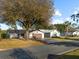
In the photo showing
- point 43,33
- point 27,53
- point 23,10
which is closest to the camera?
point 27,53

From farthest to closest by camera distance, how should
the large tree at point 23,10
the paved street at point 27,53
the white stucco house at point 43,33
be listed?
the white stucco house at point 43,33 < the large tree at point 23,10 < the paved street at point 27,53

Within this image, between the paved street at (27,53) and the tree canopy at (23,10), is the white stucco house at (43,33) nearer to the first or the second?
the tree canopy at (23,10)

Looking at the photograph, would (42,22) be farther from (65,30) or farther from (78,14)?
(65,30)

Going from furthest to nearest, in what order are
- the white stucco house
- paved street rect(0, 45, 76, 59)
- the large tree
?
the white stucco house → the large tree → paved street rect(0, 45, 76, 59)

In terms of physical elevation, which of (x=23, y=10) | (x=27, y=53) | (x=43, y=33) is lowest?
(x=27, y=53)

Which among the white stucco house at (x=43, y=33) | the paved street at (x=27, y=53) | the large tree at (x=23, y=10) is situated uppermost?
the large tree at (x=23, y=10)

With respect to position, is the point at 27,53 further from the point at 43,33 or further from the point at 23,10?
the point at 43,33

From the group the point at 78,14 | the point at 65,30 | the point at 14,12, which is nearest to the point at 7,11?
the point at 14,12

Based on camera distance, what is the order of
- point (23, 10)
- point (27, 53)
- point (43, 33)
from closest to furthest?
point (27, 53), point (23, 10), point (43, 33)

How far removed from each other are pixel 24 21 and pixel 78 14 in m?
30.0

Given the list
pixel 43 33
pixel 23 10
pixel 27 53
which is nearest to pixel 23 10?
pixel 23 10

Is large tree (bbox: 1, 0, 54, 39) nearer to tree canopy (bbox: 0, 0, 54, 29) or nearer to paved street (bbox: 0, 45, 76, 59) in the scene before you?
tree canopy (bbox: 0, 0, 54, 29)

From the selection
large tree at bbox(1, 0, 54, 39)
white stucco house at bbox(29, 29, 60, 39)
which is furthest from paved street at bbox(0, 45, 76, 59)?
white stucco house at bbox(29, 29, 60, 39)

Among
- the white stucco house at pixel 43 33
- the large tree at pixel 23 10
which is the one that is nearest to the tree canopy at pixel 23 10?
the large tree at pixel 23 10
